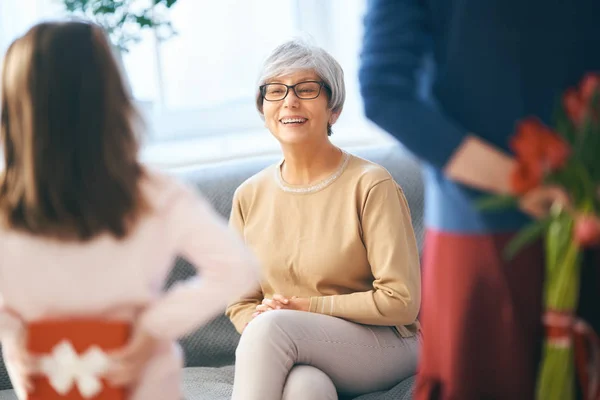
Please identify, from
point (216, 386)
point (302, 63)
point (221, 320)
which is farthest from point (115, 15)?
point (216, 386)

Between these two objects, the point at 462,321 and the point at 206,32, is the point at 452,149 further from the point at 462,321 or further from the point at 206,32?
the point at 206,32

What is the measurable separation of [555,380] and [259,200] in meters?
1.43

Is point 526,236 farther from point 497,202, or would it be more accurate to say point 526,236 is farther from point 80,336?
point 80,336

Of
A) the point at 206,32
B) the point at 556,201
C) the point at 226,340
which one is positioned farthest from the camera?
the point at 206,32

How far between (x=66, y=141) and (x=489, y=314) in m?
0.63

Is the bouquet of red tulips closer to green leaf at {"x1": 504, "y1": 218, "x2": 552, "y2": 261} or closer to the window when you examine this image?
green leaf at {"x1": 504, "y1": 218, "x2": 552, "y2": 261}

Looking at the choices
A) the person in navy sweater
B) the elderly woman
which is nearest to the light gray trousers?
the elderly woman

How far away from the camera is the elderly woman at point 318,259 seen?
2.07 meters

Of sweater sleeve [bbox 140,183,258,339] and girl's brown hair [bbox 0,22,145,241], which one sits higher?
girl's brown hair [bbox 0,22,145,241]

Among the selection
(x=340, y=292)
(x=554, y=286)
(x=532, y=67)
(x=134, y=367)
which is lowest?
(x=340, y=292)

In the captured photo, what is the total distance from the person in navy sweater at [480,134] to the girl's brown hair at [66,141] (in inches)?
15.2

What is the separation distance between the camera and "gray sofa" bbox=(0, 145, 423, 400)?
7.63 ft

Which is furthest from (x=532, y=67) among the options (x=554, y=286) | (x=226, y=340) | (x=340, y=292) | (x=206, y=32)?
(x=206, y=32)

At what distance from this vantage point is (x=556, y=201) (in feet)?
3.43
